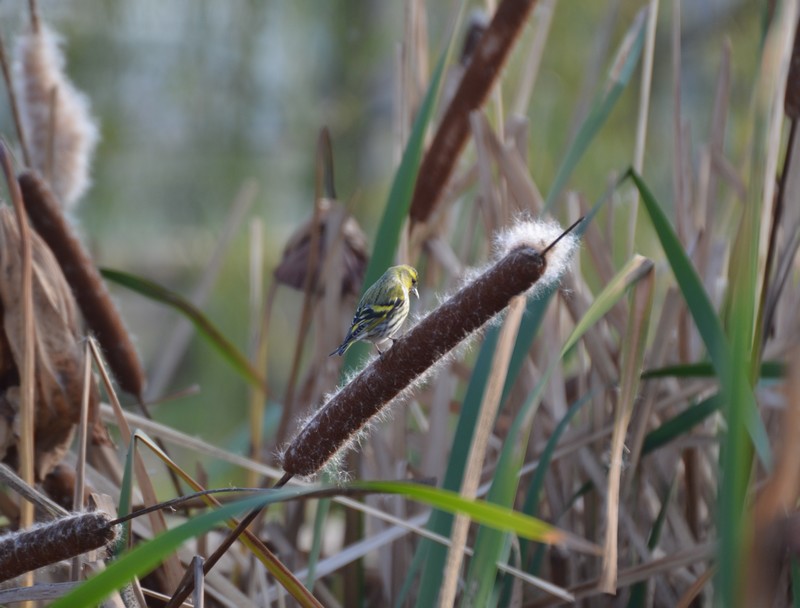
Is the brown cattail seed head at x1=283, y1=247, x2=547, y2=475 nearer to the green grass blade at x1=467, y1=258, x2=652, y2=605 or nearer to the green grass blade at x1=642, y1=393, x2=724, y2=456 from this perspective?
the green grass blade at x1=467, y1=258, x2=652, y2=605

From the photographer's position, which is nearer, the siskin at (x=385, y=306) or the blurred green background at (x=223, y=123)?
the siskin at (x=385, y=306)

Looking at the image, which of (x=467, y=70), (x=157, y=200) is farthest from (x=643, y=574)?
(x=157, y=200)

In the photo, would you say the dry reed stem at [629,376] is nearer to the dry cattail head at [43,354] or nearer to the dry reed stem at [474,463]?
the dry reed stem at [474,463]

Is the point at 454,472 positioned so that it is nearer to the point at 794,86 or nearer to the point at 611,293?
the point at 611,293

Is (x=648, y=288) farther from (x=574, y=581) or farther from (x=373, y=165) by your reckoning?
A: (x=373, y=165)

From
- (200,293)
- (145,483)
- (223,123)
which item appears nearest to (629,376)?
(145,483)

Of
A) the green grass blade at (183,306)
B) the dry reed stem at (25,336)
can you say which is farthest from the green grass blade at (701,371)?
the dry reed stem at (25,336)

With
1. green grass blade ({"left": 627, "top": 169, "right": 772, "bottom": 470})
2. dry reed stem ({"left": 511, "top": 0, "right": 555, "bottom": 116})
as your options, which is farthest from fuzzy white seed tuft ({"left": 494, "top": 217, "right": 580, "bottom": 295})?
dry reed stem ({"left": 511, "top": 0, "right": 555, "bottom": 116})
